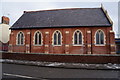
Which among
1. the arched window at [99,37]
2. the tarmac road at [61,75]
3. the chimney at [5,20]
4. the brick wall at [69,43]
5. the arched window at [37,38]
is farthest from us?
the chimney at [5,20]

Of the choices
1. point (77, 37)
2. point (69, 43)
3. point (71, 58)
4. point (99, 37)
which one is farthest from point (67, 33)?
point (99, 37)

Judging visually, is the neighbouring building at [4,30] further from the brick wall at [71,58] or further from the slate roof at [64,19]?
the brick wall at [71,58]

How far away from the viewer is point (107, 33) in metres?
16.3

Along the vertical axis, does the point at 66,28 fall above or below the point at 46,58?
above

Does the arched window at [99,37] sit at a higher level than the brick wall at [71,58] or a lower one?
higher

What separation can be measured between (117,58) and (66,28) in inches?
357

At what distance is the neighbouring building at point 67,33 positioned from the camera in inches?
647

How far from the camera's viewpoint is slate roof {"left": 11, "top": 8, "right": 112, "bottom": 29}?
17.5 meters

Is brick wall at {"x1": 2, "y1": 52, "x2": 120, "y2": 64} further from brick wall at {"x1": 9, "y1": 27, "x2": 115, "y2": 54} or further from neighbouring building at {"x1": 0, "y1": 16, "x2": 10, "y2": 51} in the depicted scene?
neighbouring building at {"x1": 0, "y1": 16, "x2": 10, "y2": 51}

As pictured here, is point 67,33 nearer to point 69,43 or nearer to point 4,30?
point 69,43

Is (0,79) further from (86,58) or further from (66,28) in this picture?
(66,28)


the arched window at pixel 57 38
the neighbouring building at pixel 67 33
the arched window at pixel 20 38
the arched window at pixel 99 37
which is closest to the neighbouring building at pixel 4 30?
the neighbouring building at pixel 67 33

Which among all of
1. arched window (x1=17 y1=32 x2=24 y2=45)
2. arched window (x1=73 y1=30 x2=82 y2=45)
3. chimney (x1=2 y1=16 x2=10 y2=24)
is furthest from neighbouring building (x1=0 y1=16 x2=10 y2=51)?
arched window (x1=73 y1=30 x2=82 y2=45)

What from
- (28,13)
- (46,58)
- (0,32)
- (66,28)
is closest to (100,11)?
(66,28)
